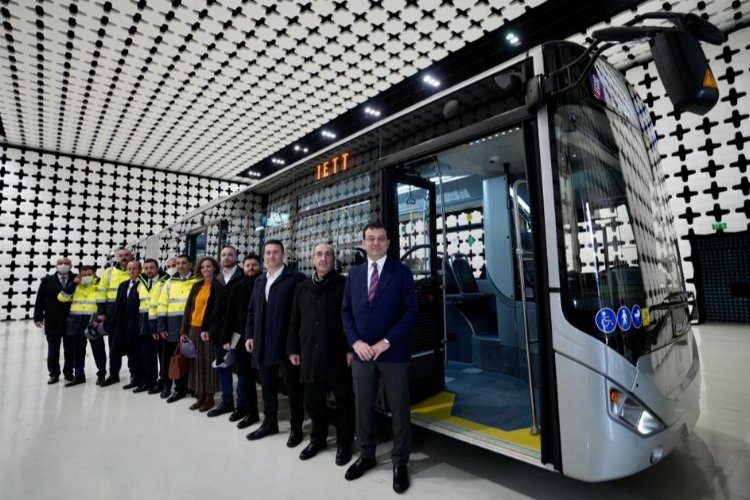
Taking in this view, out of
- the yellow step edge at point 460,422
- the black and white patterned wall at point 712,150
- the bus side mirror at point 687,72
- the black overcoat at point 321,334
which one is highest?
the black and white patterned wall at point 712,150

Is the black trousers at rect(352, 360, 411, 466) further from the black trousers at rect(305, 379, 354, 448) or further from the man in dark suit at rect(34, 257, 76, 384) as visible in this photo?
the man in dark suit at rect(34, 257, 76, 384)

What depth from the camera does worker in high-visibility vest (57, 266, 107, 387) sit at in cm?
427

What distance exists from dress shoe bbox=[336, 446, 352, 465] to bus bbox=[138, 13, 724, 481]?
0.34 m

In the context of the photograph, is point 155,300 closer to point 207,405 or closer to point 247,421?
point 207,405

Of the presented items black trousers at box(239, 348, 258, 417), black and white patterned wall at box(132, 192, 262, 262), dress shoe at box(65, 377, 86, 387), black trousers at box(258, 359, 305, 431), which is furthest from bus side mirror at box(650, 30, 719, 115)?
dress shoe at box(65, 377, 86, 387)

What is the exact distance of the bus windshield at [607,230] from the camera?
165 cm

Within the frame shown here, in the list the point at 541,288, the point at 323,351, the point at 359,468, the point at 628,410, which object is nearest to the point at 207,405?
the point at 323,351

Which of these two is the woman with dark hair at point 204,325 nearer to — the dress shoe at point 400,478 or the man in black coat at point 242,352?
the man in black coat at point 242,352

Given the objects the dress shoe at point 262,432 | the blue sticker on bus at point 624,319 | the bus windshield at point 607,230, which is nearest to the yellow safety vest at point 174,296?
the dress shoe at point 262,432

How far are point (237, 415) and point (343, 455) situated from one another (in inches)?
50.0

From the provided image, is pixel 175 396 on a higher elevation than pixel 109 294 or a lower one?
lower

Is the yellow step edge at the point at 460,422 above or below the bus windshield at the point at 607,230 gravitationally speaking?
below

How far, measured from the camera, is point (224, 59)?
21.4 ft

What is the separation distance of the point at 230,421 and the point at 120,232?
10.9 m
